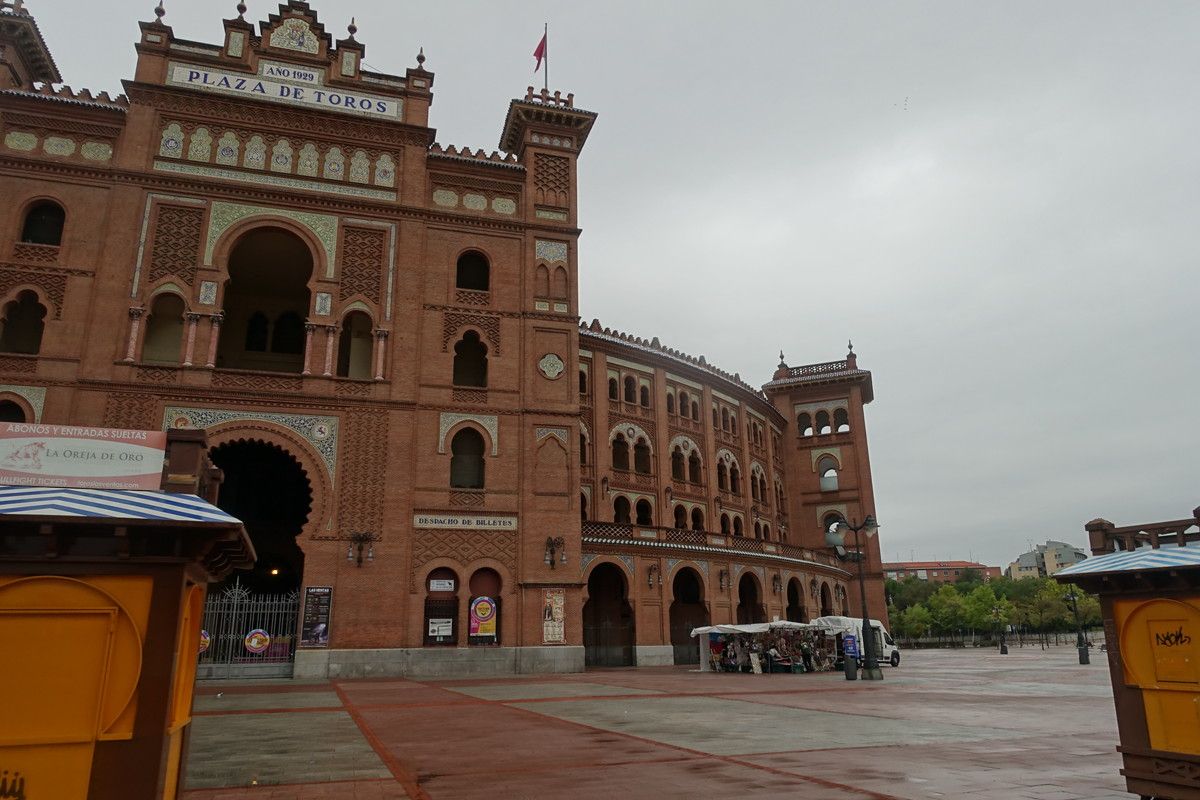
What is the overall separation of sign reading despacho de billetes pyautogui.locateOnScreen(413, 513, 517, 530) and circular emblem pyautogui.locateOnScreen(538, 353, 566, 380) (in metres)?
5.72

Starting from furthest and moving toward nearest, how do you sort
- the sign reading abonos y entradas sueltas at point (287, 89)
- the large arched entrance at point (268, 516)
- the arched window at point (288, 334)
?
the arched window at point (288, 334)
the sign reading abonos y entradas sueltas at point (287, 89)
the large arched entrance at point (268, 516)

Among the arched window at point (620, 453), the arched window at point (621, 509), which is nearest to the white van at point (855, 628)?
the arched window at point (621, 509)

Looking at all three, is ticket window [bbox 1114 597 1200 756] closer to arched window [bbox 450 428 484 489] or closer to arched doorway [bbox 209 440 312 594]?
arched window [bbox 450 428 484 489]

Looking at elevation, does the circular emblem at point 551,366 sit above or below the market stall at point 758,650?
above

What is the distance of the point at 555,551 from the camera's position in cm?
2836

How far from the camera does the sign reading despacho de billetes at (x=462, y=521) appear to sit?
27.3 metres

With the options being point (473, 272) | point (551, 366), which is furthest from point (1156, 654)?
point (473, 272)

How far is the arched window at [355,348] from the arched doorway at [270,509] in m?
4.88

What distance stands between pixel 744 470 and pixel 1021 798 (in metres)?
41.1

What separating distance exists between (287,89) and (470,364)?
1222 centimetres

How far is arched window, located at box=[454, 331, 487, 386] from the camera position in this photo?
1229 inches

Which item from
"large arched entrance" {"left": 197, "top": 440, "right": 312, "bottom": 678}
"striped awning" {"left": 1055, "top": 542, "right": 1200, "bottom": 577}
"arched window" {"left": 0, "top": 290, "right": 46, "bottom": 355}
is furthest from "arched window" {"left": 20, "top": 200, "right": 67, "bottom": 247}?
"striped awning" {"left": 1055, "top": 542, "right": 1200, "bottom": 577}

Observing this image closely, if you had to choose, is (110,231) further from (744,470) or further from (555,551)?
(744,470)

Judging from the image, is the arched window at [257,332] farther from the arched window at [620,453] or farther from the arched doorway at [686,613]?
the arched doorway at [686,613]
